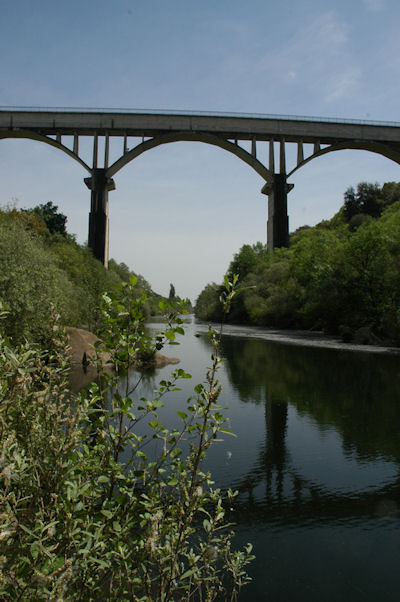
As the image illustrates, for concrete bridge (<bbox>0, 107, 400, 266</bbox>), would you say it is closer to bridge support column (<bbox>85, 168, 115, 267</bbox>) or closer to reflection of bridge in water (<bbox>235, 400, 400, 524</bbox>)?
bridge support column (<bbox>85, 168, 115, 267</bbox>)

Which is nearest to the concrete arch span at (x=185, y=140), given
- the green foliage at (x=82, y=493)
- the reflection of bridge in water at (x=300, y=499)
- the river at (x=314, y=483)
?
the river at (x=314, y=483)

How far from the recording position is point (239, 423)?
10.0 m

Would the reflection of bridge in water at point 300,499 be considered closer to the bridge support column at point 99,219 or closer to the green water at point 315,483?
the green water at point 315,483

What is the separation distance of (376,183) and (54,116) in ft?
204

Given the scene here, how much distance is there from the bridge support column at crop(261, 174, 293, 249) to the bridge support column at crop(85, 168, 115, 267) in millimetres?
13491

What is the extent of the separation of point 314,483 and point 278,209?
33091 mm

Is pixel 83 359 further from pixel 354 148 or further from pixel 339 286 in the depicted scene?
pixel 354 148

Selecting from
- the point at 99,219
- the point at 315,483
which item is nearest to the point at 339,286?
the point at 99,219

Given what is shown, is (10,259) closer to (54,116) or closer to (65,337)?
(65,337)

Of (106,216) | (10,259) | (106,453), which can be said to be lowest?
(106,453)

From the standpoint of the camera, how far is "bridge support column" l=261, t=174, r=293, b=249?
3691cm

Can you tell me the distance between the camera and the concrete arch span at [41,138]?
34.6 metres

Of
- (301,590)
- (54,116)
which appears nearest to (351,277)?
(54,116)

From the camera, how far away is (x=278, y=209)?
37656 mm
